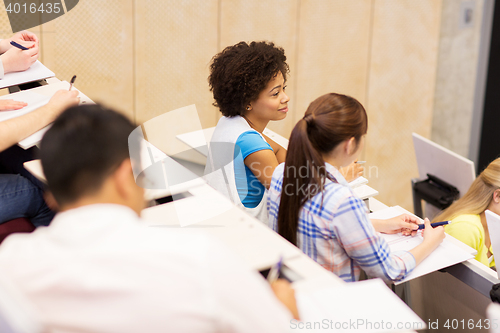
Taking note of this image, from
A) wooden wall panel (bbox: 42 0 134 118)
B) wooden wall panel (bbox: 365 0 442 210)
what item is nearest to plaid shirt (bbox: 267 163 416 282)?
wooden wall panel (bbox: 42 0 134 118)

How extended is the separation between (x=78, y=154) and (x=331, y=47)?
3.11 meters

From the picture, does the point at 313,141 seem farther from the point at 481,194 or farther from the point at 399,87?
the point at 399,87

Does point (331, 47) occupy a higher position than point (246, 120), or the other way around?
point (331, 47)

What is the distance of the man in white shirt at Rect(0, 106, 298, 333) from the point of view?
75 cm

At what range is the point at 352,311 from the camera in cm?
107

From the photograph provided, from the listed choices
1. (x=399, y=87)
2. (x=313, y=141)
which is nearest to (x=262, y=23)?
(x=399, y=87)

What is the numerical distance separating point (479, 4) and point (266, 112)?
2.84 metres

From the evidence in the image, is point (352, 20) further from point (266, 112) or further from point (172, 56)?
point (266, 112)

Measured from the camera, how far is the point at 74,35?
2.88 metres

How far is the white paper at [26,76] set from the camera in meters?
Result: 1.98

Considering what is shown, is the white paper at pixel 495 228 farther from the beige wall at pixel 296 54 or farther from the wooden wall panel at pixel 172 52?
the wooden wall panel at pixel 172 52

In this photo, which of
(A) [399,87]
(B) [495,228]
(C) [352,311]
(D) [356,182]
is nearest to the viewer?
(C) [352,311]

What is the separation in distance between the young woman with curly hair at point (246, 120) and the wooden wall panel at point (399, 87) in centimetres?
204

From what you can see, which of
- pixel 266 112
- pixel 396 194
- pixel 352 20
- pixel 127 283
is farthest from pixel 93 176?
pixel 396 194
